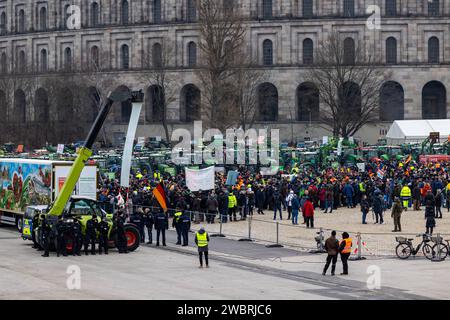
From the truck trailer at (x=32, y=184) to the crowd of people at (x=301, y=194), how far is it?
143 centimetres

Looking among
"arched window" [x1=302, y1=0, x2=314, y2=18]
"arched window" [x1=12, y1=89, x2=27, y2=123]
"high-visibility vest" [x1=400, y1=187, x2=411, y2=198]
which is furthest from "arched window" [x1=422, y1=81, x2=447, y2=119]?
"high-visibility vest" [x1=400, y1=187, x2=411, y2=198]

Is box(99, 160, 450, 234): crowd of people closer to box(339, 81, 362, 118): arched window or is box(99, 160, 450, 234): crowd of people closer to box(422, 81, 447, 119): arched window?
box(339, 81, 362, 118): arched window

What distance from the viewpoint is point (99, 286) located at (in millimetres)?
33688

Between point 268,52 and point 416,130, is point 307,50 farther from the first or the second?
point 416,130

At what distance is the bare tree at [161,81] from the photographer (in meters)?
113

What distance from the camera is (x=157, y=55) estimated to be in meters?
119

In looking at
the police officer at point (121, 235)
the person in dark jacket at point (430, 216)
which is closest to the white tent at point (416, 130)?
the person in dark jacket at point (430, 216)

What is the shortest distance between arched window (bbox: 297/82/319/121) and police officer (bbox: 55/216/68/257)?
70.8m

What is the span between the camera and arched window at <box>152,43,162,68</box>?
11557cm

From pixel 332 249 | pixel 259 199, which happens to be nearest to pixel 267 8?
pixel 259 199

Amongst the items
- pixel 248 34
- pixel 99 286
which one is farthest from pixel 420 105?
pixel 99 286

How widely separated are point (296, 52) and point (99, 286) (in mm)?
82758

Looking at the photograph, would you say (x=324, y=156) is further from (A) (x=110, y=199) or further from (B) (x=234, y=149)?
(A) (x=110, y=199)
